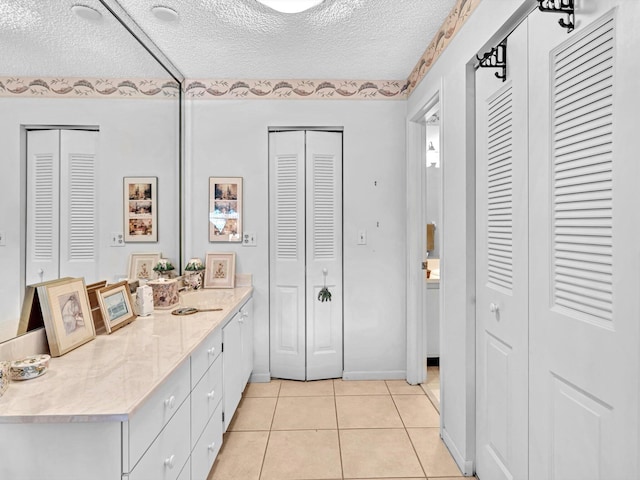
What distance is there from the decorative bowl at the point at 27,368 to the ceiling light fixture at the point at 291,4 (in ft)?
6.19

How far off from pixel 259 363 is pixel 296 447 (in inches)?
40.7

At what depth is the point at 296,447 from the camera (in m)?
2.16

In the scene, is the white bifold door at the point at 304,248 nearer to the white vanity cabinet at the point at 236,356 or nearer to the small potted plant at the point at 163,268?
the white vanity cabinet at the point at 236,356

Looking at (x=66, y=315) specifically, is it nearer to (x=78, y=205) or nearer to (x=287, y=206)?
(x=78, y=205)

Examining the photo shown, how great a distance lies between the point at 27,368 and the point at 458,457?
2.07 m

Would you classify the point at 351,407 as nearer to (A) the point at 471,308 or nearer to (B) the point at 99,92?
(A) the point at 471,308

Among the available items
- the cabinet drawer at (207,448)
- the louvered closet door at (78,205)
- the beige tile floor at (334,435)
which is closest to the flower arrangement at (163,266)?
the louvered closet door at (78,205)

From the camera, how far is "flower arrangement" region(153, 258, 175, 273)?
2.45m

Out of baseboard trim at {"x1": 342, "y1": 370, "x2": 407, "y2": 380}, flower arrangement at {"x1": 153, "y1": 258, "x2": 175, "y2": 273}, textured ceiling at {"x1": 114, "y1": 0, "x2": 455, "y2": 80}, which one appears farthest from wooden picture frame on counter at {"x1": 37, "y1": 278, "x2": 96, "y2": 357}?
baseboard trim at {"x1": 342, "y1": 370, "x2": 407, "y2": 380}

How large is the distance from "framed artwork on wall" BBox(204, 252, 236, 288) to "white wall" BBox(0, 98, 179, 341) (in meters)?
0.30

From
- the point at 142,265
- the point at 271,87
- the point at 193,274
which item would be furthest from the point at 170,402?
the point at 271,87

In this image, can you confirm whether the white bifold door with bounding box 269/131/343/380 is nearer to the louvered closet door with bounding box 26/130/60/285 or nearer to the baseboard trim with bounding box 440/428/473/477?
the baseboard trim with bounding box 440/428/473/477

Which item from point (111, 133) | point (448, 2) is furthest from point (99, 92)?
point (448, 2)

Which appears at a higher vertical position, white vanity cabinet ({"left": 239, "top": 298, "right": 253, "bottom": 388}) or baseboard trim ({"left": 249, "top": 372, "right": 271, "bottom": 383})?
white vanity cabinet ({"left": 239, "top": 298, "right": 253, "bottom": 388})
